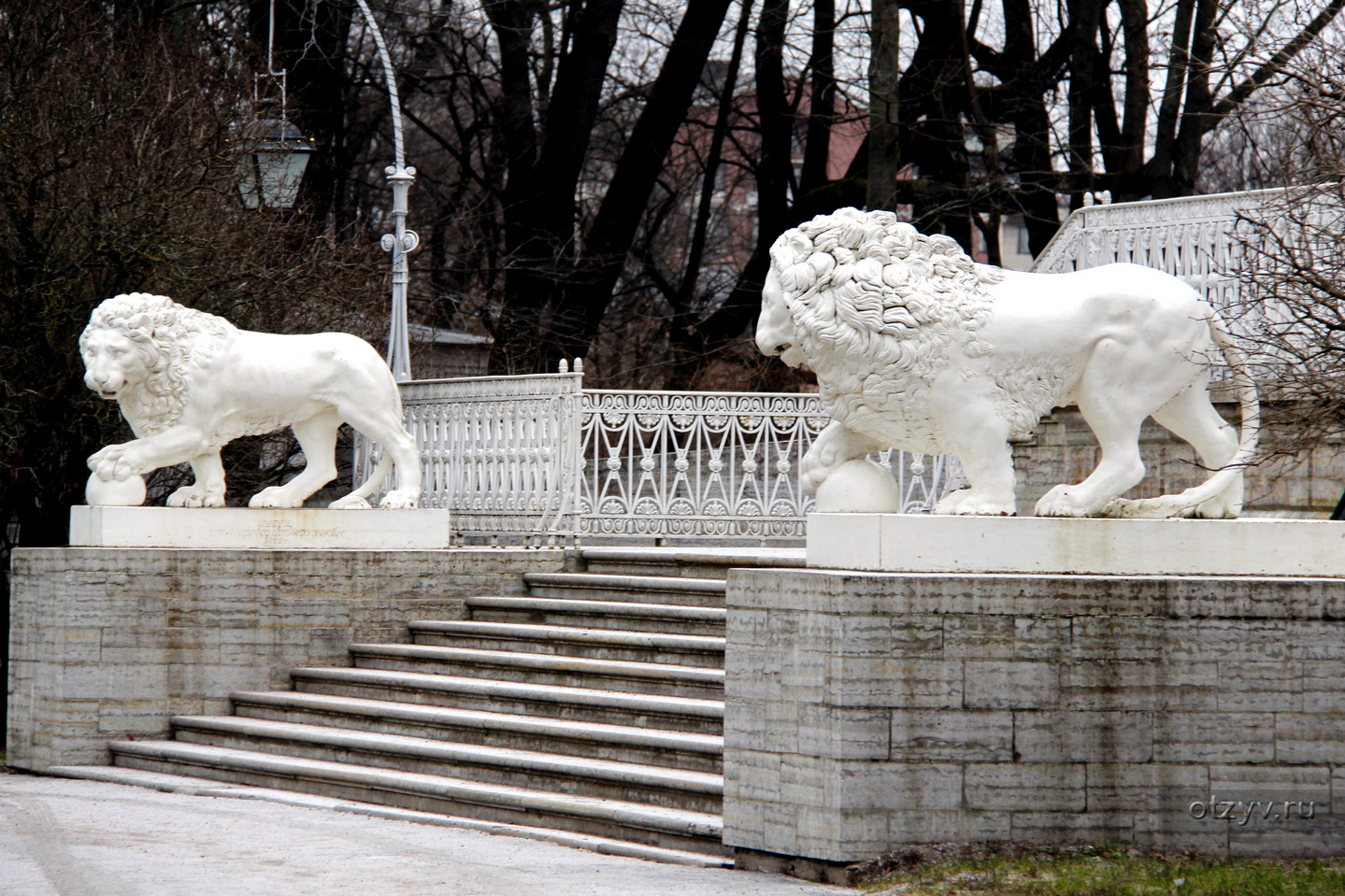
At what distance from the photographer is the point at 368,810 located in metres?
8.58

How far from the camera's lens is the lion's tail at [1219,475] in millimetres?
7117

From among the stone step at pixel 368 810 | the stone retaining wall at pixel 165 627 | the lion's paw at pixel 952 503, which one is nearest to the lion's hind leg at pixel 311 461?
the stone retaining wall at pixel 165 627

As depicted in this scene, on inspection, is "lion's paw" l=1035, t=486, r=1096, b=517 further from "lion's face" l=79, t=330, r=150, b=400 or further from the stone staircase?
"lion's face" l=79, t=330, r=150, b=400

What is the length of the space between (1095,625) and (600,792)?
8.88 ft

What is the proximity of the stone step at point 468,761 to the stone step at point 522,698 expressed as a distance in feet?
1.17

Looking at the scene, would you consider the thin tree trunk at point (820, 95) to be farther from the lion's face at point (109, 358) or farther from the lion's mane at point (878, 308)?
the lion's mane at point (878, 308)

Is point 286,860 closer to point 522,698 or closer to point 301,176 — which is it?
point 522,698

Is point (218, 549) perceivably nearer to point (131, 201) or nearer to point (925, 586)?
point (131, 201)

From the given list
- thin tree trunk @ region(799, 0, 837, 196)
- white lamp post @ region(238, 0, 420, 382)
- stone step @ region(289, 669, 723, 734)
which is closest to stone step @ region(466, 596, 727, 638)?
stone step @ region(289, 669, 723, 734)

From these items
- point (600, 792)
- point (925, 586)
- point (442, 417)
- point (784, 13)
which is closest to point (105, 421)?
point (442, 417)

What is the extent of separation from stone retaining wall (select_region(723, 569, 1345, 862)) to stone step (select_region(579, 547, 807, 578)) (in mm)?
3130

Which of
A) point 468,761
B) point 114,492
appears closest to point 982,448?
point 468,761

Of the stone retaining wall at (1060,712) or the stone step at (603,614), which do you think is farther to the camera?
the stone step at (603,614)

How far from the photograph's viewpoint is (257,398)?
10625 millimetres
